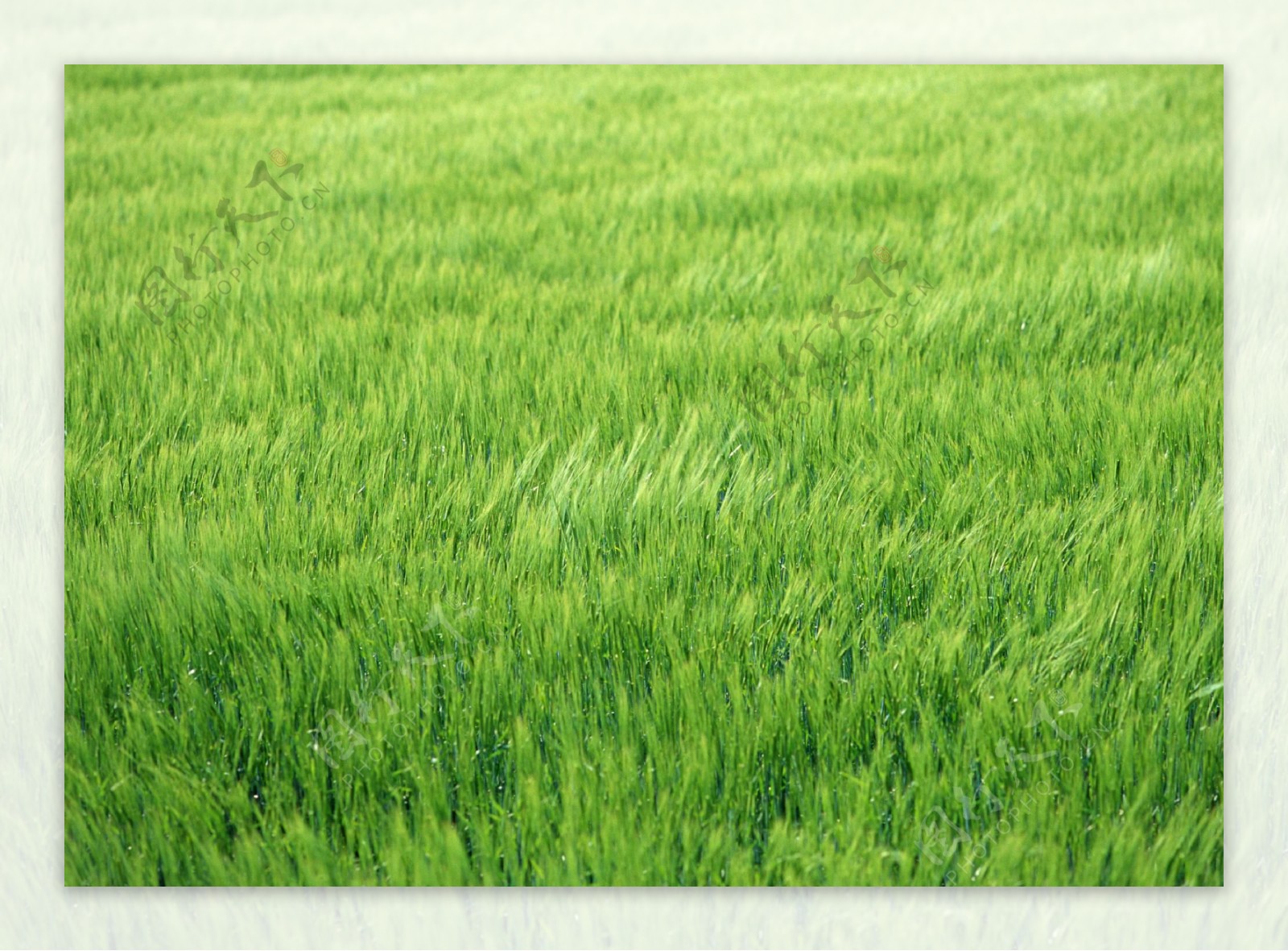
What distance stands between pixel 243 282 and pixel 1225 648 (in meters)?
1.63

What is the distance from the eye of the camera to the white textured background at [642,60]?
1345mm

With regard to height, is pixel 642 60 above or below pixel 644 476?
above

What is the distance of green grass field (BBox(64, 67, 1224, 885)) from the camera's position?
1.24 meters

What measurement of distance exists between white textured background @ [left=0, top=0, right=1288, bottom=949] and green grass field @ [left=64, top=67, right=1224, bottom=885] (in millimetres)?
55

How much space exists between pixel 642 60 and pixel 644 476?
0.72 meters

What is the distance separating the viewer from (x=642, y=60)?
Answer: 1647mm

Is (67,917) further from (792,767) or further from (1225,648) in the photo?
(1225,648)

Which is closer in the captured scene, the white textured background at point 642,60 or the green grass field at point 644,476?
the green grass field at point 644,476

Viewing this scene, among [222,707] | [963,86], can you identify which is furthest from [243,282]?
[963,86]

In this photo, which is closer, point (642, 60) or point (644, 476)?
point (644, 476)

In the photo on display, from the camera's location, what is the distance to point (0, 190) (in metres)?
1.59

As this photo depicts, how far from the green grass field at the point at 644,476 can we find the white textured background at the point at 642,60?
6cm

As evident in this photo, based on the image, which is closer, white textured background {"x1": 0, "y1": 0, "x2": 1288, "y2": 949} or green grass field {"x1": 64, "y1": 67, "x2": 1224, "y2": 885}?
green grass field {"x1": 64, "y1": 67, "x2": 1224, "y2": 885}

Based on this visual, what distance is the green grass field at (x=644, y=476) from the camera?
1.24 metres
